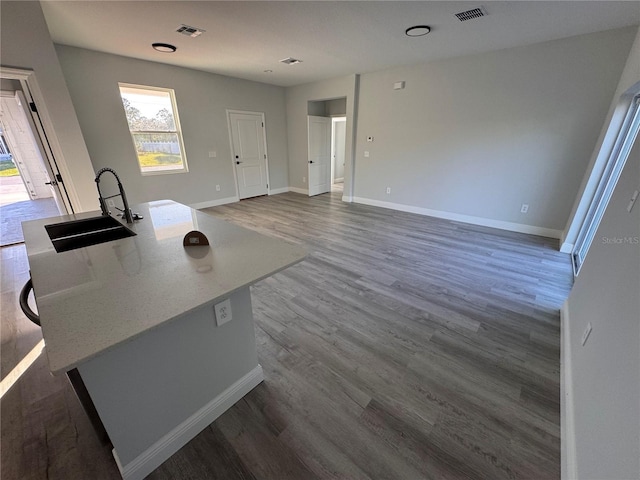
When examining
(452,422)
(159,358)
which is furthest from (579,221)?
(159,358)

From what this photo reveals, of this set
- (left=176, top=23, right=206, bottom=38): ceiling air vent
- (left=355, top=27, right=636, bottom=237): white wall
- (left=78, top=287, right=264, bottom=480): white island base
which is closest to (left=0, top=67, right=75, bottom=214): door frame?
(left=176, top=23, right=206, bottom=38): ceiling air vent

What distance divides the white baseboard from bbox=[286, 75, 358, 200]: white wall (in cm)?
515

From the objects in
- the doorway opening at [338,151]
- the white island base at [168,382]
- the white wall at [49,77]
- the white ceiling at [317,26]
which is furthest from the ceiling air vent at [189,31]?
the doorway opening at [338,151]

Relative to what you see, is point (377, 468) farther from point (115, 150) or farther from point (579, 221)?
point (115, 150)

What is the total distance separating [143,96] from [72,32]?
141cm

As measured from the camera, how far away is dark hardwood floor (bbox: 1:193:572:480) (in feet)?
3.93

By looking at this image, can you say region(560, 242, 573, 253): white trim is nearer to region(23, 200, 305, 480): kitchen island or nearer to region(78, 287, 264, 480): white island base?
region(23, 200, 305, 480): kitchen island

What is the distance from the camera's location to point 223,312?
4.09 ft

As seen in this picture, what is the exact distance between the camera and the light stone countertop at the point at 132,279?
795 mm

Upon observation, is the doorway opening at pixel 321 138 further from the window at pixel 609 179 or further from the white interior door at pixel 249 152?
the window at pixel 609 179

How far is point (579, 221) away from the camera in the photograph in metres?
3.31

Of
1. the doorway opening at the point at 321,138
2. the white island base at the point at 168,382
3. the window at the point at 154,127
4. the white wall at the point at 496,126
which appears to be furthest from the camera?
the doorway opening at the point at 321,138

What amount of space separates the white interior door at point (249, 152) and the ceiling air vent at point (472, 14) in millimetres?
4533

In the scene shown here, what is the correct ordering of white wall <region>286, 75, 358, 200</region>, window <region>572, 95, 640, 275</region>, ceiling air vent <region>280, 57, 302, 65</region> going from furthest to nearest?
1. white wall <region>286, 75, 358, 200</region>
2. ceiling air vent <region>280, 57, 302, 65</region>
3. window <region>572, 95, 640, 275</region>
